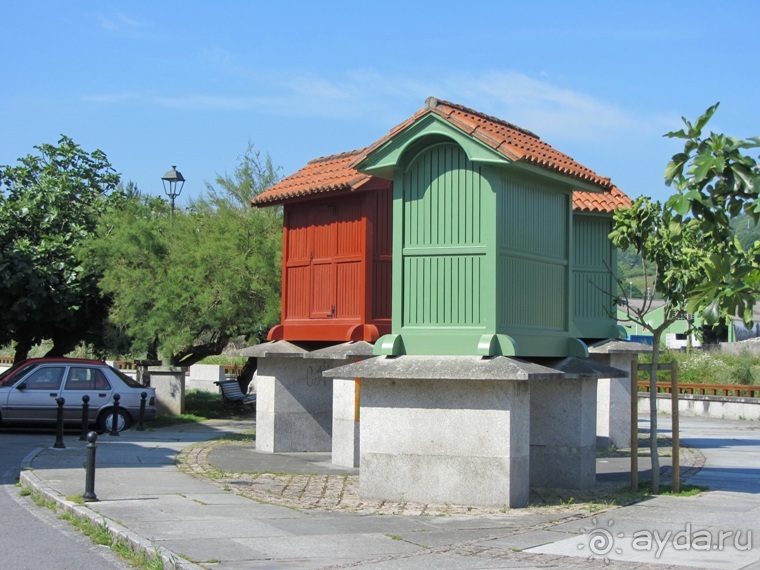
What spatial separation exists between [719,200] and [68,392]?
1705 cm

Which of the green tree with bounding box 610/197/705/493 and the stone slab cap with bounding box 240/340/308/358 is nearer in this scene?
the green tree with bounding box 610/197/705/493

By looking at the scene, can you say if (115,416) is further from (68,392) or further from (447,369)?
(447,369)

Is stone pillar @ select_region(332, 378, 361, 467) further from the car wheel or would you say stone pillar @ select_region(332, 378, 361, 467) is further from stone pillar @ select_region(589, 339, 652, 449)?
the car wheel

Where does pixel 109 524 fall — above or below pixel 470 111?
below

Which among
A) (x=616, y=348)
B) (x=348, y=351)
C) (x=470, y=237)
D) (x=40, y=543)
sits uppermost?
(x=470, y=237)

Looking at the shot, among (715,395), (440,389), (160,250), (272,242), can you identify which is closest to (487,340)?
(440,389)

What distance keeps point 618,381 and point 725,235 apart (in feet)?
34.2

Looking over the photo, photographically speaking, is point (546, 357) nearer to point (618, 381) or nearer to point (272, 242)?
point (618, 381)

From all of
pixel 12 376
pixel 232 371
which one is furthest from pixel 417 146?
pixel 232 371

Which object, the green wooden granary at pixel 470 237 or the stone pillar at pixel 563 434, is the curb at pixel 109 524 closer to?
the green wooden granary at pixel 470 237

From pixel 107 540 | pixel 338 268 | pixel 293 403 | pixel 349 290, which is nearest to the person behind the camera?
pixel 107 540

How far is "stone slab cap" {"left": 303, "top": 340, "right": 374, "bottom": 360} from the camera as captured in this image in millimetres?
15547

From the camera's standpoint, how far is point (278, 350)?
1739 centimetres

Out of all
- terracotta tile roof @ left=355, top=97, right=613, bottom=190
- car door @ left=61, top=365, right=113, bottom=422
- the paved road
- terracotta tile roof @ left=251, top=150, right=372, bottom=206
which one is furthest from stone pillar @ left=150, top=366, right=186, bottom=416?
terracotta tile roof @ left=355, top=97, right=613, bottom=190
